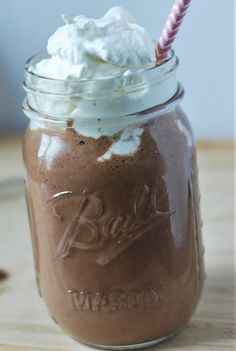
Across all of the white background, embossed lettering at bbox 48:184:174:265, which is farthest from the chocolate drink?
the white background

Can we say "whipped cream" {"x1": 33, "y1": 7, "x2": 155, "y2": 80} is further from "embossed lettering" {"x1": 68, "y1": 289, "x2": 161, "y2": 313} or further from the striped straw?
"embossed lettering" {"x1": 68, "y1": 289, "x2": 161, "y2": 313}

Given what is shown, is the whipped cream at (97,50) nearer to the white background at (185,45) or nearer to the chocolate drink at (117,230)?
the chocolate drink at (117,230)

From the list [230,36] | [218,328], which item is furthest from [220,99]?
[218,328]

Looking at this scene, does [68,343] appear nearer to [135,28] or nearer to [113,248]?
[113,248]

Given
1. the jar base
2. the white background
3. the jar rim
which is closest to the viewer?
the jar rim

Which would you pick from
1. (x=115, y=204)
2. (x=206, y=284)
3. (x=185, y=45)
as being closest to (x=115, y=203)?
(x=115, y=204)

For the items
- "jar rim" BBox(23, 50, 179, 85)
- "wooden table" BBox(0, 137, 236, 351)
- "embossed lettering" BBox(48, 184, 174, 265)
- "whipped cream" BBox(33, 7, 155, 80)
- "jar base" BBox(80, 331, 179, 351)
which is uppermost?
"whipped cream" BBox(33, 7, 155, 80)

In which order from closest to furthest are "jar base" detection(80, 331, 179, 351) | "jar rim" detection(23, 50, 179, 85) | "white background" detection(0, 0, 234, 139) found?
"jar rim" detection(23, 50, 179, 85), "jar base" detection(80, 331, 179, 351), "white background" detection(0, 0, 234, 139)
